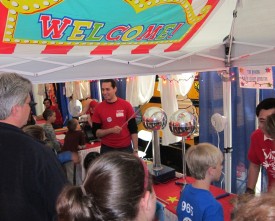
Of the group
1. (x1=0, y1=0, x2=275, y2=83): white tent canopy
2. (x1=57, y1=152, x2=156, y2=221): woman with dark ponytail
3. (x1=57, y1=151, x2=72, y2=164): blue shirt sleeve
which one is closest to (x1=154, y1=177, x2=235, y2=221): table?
(x1=0, y1=0, x2=275, y2=83): white tent canopy

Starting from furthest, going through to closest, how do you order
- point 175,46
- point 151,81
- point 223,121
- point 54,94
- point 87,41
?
point 54,94, point 151,81, point 223,121, point 175,46, point 87,41

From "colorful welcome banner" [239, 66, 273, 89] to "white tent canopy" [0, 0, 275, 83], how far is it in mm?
261

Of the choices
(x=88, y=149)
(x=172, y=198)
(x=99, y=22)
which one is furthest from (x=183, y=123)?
(x=88, y=149)

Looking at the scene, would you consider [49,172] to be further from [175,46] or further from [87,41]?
[175,46]

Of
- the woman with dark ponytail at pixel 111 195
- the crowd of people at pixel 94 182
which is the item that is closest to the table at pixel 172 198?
the crowd of people at pixel 94 182

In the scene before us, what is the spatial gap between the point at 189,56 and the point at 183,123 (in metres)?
0.74

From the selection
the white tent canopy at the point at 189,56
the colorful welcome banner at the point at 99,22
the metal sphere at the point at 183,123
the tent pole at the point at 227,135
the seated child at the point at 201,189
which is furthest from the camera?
the tent pole at the point at 227,135

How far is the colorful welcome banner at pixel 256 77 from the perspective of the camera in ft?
8.48

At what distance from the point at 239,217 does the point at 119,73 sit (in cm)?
171

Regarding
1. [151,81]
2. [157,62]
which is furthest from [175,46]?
[151,81]

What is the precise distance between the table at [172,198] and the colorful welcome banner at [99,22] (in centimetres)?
114

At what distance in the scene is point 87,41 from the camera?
6.43 feet

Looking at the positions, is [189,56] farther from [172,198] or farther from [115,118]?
[172,198]

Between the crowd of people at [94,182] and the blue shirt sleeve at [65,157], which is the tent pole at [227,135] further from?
the blue shirt sleeve at [65,157]
